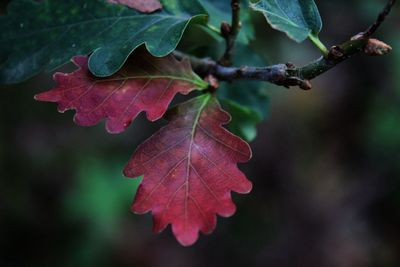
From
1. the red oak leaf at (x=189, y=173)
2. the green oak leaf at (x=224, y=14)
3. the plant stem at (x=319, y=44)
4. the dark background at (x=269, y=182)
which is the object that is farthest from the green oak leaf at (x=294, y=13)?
the dark background at (x=269, y=182)

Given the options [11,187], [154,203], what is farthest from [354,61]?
[154,203]

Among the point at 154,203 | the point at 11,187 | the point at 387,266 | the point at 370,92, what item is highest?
the point at 154,203

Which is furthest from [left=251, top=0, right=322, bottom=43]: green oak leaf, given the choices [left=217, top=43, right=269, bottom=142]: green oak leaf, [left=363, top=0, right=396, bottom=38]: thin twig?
[left=217, top=43, right=269, bottom=142]: green oak leaf

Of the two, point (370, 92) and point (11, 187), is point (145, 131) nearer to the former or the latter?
point (11, 187)

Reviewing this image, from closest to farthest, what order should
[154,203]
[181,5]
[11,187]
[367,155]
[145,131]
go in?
[154,203]
[181,5]
[11,187]
[145,131]
[367,155]

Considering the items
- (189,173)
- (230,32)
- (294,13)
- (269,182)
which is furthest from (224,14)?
(269,182)

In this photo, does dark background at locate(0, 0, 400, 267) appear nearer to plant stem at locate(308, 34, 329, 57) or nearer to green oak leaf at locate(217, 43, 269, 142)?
green oak leaf at locate(217, 43, 269, 142)
